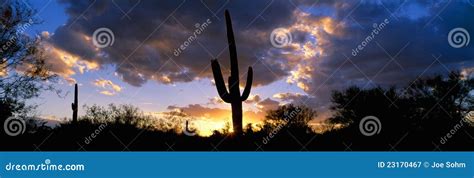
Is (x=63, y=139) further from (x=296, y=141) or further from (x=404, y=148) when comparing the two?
(x=404, y=148)

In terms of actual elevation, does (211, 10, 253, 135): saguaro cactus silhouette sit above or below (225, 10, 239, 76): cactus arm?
below

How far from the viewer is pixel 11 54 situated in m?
17.0

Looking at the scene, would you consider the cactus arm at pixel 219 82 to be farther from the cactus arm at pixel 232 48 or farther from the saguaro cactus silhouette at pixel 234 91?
the cactus arm at pixel 232 48

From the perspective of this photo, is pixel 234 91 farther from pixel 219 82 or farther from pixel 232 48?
pixel 232 48

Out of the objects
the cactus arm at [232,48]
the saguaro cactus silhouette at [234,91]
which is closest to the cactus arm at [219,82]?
the saguaro cactus silhouette at [234,91]

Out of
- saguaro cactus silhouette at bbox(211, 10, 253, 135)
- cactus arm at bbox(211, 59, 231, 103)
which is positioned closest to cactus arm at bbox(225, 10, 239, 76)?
saguaro cactus silhouette at bbox(211, 10, 253, 135)

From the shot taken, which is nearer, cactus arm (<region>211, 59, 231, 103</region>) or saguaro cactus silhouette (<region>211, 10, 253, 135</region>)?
cactus arm (<region>211, 59, 231, 103</region>)

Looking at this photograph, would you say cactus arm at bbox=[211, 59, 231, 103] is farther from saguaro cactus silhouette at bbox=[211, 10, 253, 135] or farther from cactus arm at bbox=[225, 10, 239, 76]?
cactus arm at bbox=[225, 10, 239, 76]

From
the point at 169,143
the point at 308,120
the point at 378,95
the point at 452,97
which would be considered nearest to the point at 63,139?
the point at 169,143

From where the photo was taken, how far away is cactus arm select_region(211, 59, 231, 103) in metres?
12.9

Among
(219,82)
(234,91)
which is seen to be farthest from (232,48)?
(234,91)

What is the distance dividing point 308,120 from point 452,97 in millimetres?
7569

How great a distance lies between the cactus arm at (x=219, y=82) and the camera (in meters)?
12.9

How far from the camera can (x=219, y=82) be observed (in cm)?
1300
